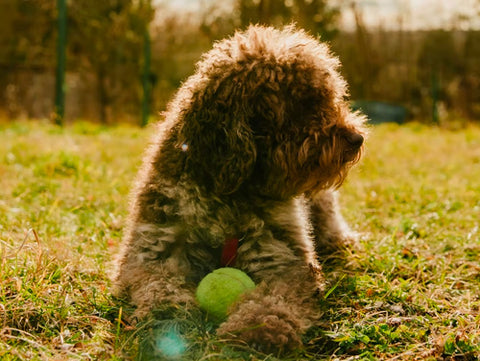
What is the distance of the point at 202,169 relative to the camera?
3.27 meters

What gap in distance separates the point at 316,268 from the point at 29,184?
3.56m

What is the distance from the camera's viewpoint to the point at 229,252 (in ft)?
10.8

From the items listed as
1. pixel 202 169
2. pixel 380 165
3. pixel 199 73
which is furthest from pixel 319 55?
pixel 380 165

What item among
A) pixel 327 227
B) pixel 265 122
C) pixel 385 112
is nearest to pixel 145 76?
pixel 385 112

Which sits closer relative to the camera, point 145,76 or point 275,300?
point 275,300

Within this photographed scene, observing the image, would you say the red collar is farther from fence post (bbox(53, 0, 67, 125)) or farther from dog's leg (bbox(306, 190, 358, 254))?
fence post (bbox(53, 0, 67, 125))

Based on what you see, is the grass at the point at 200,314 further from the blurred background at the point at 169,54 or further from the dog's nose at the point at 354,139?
the blurred background at the point at 169,54

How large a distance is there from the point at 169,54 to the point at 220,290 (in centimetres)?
1400

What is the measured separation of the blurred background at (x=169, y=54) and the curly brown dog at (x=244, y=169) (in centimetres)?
949

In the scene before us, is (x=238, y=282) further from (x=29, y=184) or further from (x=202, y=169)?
(x=29, y=184)

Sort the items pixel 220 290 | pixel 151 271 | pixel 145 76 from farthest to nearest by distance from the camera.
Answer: pixel 145 76, pixel 151 271, pixel 220 290

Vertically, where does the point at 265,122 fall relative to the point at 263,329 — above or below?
above

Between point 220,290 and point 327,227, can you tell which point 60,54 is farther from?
point 220,290

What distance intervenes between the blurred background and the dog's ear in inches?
378
